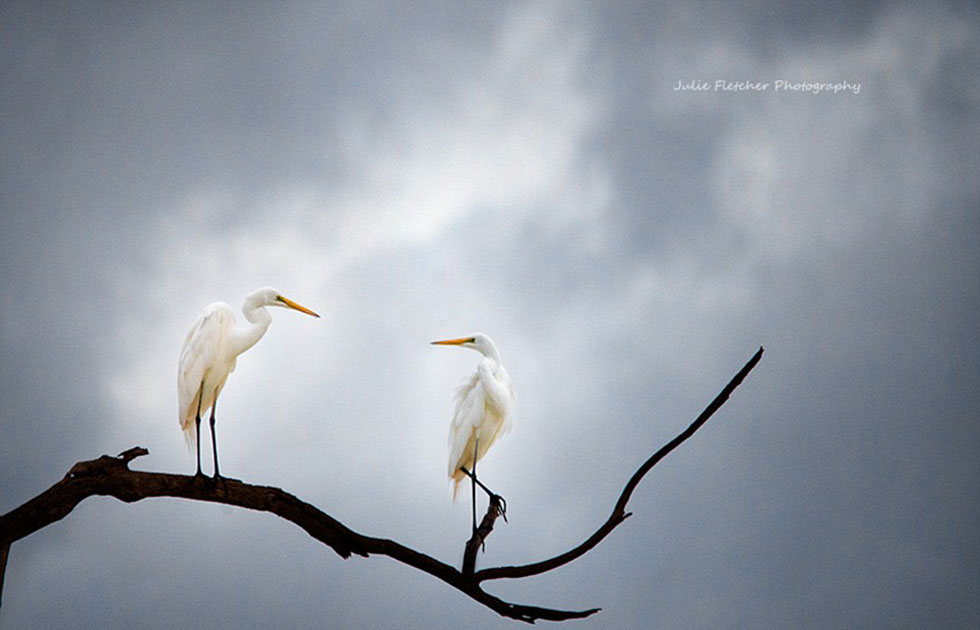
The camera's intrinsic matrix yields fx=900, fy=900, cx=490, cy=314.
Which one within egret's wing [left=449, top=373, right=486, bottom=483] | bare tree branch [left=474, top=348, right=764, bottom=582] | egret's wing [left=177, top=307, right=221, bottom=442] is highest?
egret's wing [left=177, top=307, right=221, bottom=442]

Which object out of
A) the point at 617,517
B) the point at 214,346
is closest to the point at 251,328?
the point at 214,346

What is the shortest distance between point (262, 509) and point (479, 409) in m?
2.25

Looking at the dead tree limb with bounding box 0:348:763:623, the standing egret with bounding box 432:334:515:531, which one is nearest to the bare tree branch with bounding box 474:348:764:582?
the dead tree limb with bounding box 0:348:763:623

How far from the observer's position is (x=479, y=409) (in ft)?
19.7

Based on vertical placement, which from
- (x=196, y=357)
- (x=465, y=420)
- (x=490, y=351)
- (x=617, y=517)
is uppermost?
(x=490, y=351)

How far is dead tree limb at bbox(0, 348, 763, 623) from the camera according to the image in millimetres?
3582

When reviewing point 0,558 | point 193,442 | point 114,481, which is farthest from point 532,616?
point 193,442

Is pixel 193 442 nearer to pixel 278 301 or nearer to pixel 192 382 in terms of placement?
pixel 192 382

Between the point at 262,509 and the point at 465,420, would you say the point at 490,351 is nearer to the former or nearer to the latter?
the point at 465,420

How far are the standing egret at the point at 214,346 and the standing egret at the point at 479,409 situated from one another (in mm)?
1293

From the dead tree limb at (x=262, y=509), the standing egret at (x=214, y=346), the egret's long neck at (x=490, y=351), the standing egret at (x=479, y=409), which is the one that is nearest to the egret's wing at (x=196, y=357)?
the standing egret at (x=214, y=346)

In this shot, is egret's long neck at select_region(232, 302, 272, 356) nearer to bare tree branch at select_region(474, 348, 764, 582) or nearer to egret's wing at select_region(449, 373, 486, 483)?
egret's wing at select_region(449, 373, 486, 483)

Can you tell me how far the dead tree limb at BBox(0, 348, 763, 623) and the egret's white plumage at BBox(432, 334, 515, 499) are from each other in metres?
1.86

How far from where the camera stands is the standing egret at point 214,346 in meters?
5.29
